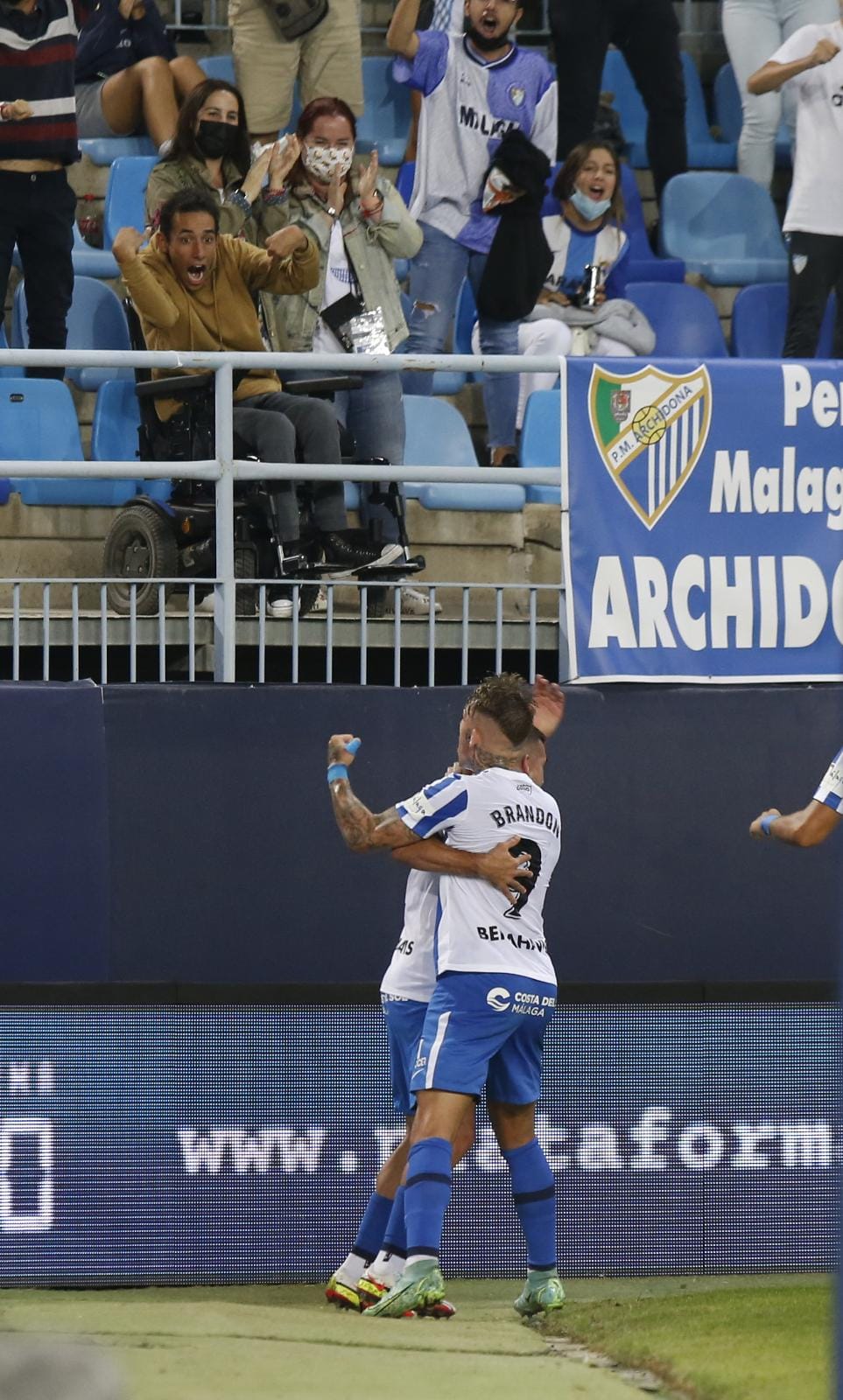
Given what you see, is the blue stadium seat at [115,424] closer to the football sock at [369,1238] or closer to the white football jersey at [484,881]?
the white football jersey at [484,881]

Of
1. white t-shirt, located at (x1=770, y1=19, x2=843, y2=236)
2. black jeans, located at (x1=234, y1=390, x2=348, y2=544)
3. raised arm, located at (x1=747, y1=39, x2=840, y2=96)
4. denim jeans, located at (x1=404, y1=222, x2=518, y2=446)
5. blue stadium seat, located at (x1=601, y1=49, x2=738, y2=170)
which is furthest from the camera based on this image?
blue stadium seat, located at (x1=601, y1=49, x2=738, y2=170)

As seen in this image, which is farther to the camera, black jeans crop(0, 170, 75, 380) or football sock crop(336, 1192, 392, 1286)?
black jeans crop(0, 170, 75, 380)

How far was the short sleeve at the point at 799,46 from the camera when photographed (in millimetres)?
11523

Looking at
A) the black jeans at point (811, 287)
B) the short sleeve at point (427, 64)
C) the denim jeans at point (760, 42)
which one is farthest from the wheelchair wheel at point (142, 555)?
the denim jeans at point (760, 42)

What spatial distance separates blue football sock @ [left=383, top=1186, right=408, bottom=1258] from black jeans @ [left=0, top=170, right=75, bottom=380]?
4.57m

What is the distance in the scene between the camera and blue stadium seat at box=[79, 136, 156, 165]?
1227 centimetres

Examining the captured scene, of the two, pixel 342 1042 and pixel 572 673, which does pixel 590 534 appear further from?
pixel 342 1042

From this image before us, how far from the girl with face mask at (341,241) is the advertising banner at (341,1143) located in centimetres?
331

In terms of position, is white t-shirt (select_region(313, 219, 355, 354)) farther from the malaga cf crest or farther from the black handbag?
the black handbag

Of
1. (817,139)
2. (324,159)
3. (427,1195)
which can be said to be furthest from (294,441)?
(817,139)

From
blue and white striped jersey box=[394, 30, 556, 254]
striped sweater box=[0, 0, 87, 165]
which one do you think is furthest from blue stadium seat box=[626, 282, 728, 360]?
striped sweater box=[0, 0, 87, 165]

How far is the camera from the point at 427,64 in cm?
1128

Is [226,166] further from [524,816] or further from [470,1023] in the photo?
[470,1023]

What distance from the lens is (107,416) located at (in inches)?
378
